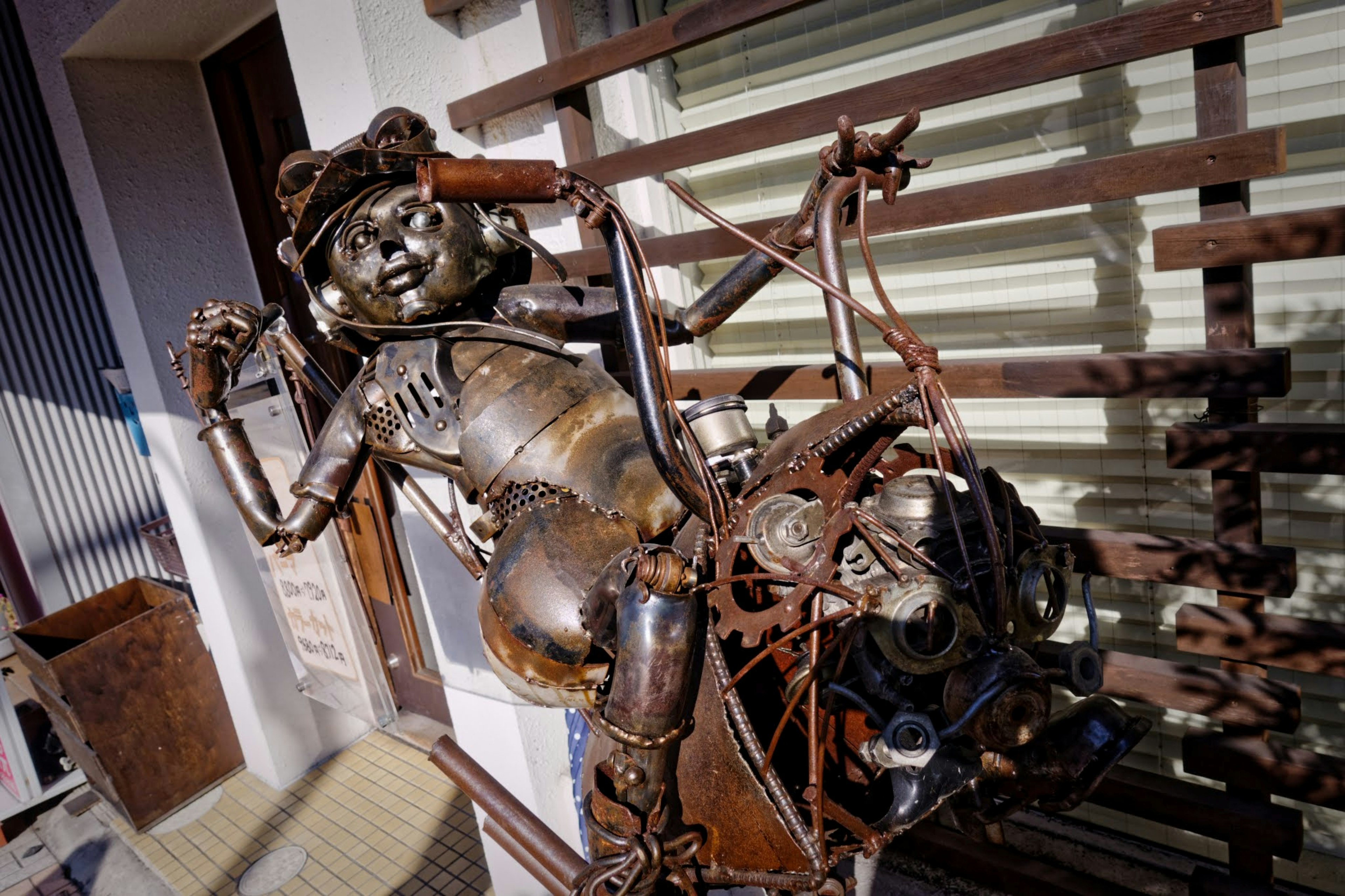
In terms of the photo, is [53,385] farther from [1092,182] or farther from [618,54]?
[1092,182]

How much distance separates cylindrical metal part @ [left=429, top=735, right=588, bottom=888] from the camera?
1.44 meters

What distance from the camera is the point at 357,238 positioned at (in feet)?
5.73

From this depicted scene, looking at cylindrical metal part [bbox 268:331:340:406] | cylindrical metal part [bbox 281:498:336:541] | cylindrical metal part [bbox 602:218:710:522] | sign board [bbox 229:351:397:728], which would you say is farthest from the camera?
sign board [bbox 229:351:397:728]

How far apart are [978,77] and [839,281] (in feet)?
1.69

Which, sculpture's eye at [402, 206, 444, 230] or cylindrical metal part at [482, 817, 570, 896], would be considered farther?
sculpture's eye at [402, 206, 444, 230]

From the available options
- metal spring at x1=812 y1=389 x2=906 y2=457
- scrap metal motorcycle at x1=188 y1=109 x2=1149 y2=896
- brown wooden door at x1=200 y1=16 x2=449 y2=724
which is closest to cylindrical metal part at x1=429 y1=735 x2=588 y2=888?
scrap metal motorcycle at x1=188 y1=109 x2=1149 y2=896

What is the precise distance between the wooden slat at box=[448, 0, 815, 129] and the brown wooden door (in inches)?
56.3

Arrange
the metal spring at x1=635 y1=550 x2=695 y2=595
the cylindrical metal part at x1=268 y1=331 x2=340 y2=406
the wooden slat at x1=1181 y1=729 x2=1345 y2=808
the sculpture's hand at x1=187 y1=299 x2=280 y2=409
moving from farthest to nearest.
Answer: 1. the cylindrical metal part at x1=268 y1=331 x2=340 y2=406
2. the sculpture's hand at x1=187 y1=299 x2=280 y2=409
3. the wooden slat at x1=1181 y1=729 x2=1345 y2=808
4. the metal spring at x1=635 y1=550 x2=695 y2=595

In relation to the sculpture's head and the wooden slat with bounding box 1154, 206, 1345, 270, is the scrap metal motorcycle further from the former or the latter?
the wooden slat with bounding box 1154, 206, 1345, 270

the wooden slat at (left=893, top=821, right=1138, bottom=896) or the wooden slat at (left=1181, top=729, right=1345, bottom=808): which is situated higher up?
the wooden slat at (left=1181, top=729, right=1345, bottom=808)

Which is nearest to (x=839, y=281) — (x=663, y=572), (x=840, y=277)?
(x=840, y=277)

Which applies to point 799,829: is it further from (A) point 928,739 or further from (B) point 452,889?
(B) point 452,889

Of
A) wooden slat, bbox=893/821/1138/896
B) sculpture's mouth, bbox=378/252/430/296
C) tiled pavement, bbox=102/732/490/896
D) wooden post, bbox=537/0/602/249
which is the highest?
wooden post, bbox=537/0/602/249

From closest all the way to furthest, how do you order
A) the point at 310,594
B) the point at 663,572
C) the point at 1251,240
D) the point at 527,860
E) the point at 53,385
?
the point at 663,572 → the point at 1251,240 → the point at 527,860 → the point at 310,594 → the point at 53,385
